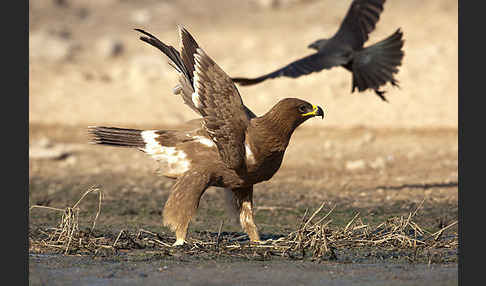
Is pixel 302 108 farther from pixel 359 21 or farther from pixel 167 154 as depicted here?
pixel 359 21

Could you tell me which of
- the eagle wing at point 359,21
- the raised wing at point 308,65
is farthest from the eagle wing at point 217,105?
the eagle wing at point 359,21

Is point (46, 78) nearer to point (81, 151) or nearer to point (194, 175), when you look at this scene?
point (81, 151)

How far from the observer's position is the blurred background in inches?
663

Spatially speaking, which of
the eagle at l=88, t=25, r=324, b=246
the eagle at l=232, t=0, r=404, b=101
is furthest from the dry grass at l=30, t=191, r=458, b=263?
the eagle at l=232, t=0, r=404, b=101

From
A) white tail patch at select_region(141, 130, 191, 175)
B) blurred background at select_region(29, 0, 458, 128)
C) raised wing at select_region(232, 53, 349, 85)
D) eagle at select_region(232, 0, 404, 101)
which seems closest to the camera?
white tail patch at select_region(141, 130, 191, 175)

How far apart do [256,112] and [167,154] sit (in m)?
9.27

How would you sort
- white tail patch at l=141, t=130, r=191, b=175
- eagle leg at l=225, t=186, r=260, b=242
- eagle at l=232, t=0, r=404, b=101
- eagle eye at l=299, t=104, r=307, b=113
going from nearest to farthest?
eagle eye at l=299, t=104, r=307, b=113
white tail patch at l=141, t=130, r=191, b=175
eagle leg at l=225, t=186, r=260, b=242
eagle at l=232, t=0, r=404, b=101

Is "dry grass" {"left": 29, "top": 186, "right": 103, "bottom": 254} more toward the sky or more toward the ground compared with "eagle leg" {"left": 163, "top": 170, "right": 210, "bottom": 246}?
more toward the ground

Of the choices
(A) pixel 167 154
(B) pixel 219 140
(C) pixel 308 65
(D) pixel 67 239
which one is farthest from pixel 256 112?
(D) pixel 67 239

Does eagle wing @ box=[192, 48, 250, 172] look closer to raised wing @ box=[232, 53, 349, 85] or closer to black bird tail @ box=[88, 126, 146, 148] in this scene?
black bird tail @ box=[88, 126, 146, 148]

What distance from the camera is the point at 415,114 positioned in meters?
16.6

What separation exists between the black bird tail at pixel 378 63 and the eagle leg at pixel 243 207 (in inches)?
121

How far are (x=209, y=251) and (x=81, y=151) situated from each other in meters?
7.98

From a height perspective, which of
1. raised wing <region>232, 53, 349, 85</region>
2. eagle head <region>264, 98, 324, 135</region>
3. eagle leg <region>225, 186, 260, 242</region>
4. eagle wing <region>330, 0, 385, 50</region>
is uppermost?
eagle wing <region>330, 0, 385, 50</region>
